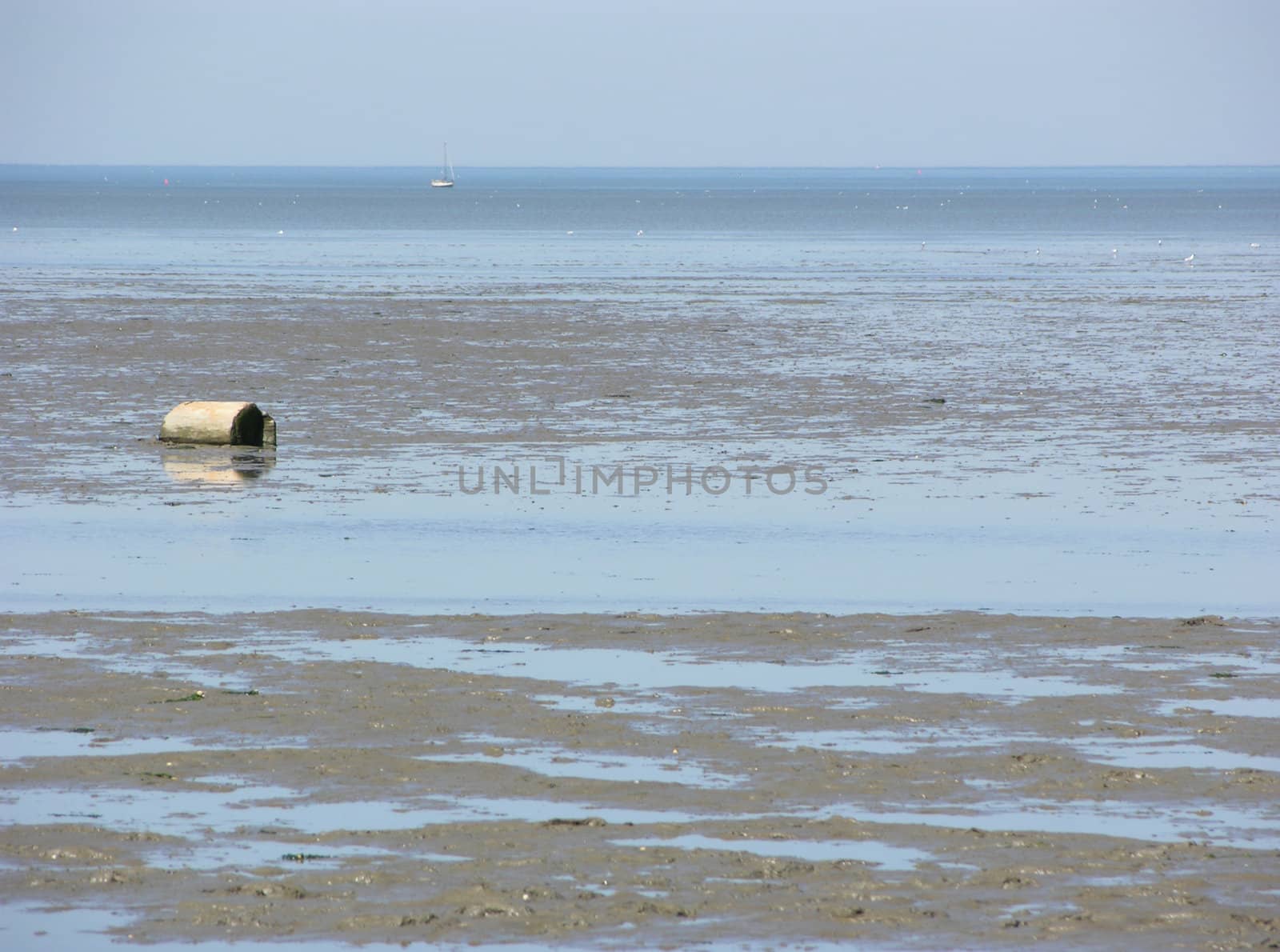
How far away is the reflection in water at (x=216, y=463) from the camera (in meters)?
18.3

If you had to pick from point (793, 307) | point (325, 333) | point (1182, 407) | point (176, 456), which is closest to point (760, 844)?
point (176, 456)

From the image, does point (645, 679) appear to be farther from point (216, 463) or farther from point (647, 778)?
point (216, 463)

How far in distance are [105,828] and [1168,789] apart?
474 centimetres

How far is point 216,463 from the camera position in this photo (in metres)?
19.2

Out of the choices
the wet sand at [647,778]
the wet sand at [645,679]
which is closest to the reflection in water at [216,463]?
the wet sand at [645,679]

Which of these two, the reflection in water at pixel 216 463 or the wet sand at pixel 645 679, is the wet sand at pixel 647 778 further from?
the reflection in water at pixel 216 463

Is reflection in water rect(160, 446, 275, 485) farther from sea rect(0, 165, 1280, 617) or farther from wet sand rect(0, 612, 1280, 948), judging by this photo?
wet sand rect(0, 612, 1280, 948)

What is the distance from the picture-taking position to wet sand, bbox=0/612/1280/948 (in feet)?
22.5

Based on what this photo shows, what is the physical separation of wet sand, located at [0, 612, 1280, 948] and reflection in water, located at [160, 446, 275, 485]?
20.8 feet

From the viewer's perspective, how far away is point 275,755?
8.86 m

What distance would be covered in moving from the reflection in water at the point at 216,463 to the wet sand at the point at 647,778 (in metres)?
6.34

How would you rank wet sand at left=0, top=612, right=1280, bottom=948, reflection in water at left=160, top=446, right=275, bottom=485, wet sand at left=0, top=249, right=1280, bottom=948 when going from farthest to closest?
reflection in water at left=160, top=446, right=275, bottom=485, wet sand at left=0, top=249, right=1280, bottom=948, wet sand at left=0, top=612, right=1280, bottom=948

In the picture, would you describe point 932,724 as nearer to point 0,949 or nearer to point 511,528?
point 0,949

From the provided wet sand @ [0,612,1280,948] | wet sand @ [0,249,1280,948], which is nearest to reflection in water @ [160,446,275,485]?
wet sand @ [0,249,1280,948]
